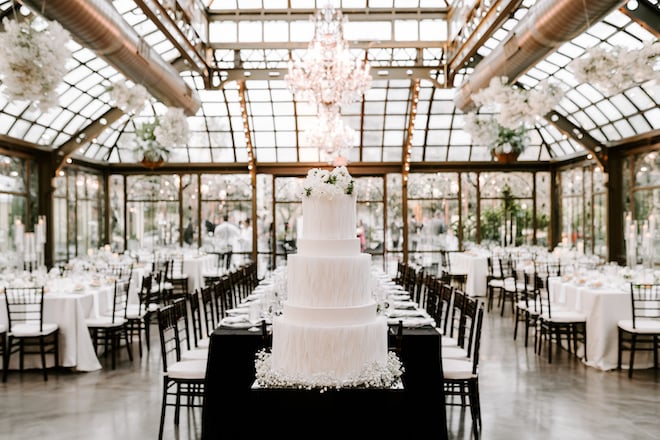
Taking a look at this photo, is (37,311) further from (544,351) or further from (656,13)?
(656,13)

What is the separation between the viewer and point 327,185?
447cm

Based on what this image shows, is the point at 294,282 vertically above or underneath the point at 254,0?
underneath

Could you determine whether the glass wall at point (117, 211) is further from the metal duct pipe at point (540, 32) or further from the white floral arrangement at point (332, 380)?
the white floral arrangement at point (332, 380)

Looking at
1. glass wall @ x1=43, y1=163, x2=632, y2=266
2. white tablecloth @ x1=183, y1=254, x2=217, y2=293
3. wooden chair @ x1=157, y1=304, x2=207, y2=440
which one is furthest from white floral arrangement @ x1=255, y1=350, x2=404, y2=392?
glass wall @ x1=43, y1=163, x2=632, y2=266

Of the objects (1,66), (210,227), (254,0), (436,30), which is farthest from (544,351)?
(210,227)

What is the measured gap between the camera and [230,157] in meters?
17.0

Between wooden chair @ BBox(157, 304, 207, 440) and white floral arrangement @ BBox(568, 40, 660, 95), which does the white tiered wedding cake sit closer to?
wooden chair @ BBox(157, 304, 207, 440)

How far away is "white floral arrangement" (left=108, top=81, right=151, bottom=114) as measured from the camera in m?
7.30

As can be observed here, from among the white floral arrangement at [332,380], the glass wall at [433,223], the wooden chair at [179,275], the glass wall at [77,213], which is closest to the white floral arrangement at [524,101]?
the white floral arrangement at [332,380]

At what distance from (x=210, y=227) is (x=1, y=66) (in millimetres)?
12592

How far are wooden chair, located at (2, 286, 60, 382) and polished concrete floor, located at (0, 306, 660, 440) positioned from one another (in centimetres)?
27

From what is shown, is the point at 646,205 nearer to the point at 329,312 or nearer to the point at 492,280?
the point at 492,280

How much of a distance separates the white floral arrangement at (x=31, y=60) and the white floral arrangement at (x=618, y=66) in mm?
4543

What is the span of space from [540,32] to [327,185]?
13.5 feet
